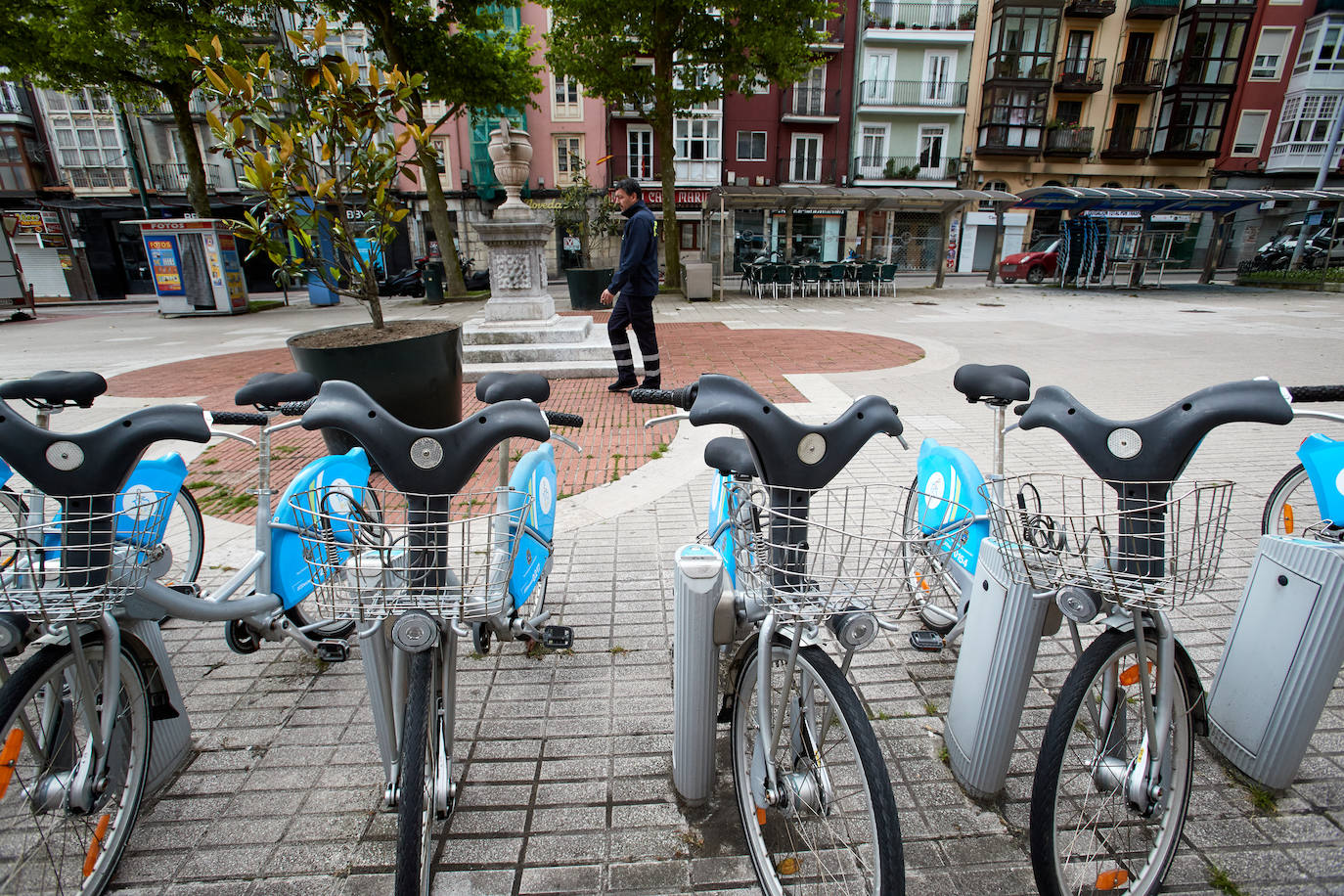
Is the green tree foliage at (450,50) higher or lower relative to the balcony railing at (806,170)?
higher

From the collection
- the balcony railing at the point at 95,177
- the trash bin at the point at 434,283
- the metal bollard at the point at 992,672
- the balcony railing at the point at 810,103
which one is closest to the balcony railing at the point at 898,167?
the balcony railing at the point at 810,103

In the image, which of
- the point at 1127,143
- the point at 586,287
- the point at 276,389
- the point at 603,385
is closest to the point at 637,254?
the point at 603,385

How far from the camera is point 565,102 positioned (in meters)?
28.1

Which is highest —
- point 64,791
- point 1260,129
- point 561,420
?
point 1260,129

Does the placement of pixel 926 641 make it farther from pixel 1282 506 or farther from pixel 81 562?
pixel 81 562

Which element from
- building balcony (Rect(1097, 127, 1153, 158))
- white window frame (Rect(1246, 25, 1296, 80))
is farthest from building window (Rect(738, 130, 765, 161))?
white window frame (Rect(1246, 25, 1296, 80))

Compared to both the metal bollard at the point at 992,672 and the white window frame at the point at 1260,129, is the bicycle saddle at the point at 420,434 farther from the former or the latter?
the white window frame at the point at 1260,129

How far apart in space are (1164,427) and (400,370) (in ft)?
14.7

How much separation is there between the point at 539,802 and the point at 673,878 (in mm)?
508

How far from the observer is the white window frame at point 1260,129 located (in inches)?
1194

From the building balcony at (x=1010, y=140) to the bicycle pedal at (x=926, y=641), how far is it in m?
34.5

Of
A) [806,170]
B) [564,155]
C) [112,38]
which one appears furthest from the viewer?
[806,170]

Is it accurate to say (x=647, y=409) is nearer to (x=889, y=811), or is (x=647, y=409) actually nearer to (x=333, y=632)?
(x=333, y=632)

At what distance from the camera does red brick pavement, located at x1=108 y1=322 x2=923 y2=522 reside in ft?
16.5
